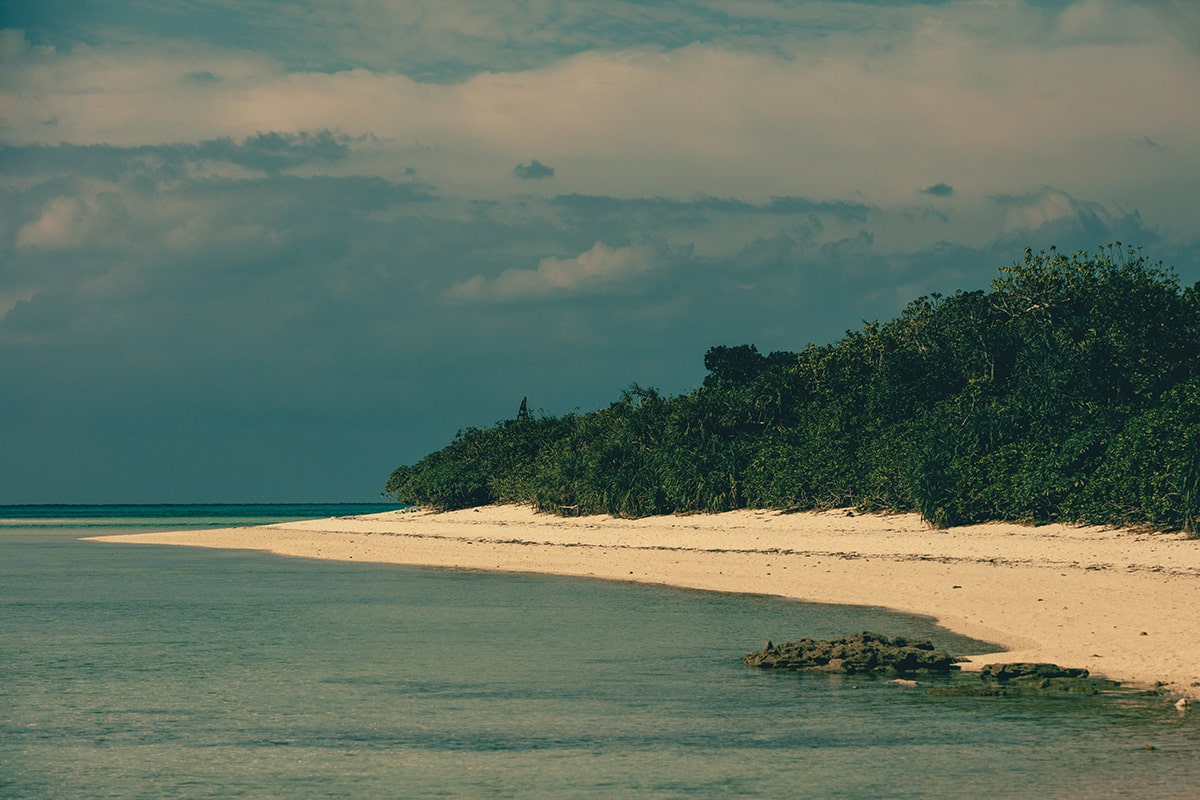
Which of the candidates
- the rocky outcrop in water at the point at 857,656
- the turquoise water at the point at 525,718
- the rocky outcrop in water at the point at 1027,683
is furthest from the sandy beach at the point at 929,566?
the turquoise water at the point at 525,718

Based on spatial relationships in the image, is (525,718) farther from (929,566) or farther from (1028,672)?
(929,566)

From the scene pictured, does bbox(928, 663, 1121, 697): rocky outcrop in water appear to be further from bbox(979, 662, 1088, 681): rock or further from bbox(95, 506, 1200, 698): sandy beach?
bbox(95, 506, 1200, 698): sandy beach

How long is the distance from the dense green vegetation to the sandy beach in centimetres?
100

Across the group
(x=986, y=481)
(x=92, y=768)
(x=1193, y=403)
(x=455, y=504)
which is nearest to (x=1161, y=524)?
(x=1193, y=403)

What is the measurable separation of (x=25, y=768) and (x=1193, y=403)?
2663 centimetres

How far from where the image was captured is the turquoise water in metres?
12.4

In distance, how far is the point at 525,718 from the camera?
15.5m

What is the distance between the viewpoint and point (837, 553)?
3534 centimetres

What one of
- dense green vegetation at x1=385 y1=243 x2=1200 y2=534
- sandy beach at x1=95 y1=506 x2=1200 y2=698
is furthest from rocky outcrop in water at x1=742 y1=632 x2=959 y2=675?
dense green vegetation at x1=385 y1=243 x2=1200 y2=534

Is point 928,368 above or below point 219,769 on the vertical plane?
above

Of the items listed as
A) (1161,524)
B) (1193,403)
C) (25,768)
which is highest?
(1193,403)

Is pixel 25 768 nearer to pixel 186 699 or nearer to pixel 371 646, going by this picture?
pixel 186 699

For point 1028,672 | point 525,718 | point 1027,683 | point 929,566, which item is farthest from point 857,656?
point 929,566

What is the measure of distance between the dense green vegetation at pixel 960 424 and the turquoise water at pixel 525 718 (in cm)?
1093
